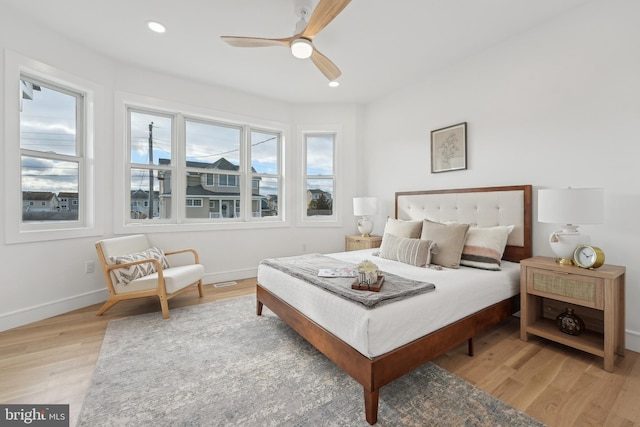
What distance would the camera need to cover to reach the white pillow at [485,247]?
2553mm

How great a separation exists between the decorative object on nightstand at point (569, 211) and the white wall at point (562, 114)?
42 cm

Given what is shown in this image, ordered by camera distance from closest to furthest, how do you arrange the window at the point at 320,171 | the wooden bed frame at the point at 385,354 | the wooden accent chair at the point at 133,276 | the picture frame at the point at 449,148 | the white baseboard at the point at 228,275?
the wooden bed frame at the point at 385,354 → the wooden accent chair at the point at 133,276 → the picture frame at the point at 449,148 → the white baseboard at the point at 228,275 → the window at the point at 320,171

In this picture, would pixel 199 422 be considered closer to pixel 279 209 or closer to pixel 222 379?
pixel 222 379

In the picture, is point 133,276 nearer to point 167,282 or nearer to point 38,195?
point 167,282

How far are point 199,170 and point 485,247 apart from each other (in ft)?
12.7

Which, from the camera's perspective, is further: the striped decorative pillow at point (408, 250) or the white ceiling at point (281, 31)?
the striped decorative pillow at point (408, 250)

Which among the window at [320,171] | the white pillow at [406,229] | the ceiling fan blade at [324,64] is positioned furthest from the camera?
the window at [320,171]

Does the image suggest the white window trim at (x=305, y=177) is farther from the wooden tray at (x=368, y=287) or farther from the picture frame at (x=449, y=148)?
the wooden tray at (x=368, y=287)

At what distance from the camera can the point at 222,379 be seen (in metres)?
1.84

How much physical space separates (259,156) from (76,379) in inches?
141

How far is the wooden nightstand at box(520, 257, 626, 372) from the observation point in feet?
6.27

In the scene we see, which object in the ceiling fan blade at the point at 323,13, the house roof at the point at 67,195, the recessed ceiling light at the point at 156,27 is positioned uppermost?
the recessed ceiling light at the point at 156,27

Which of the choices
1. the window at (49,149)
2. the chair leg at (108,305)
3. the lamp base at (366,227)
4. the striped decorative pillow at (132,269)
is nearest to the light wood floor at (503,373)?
the chair leg at (108,305)

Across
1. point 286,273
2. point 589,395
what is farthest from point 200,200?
point 589,395
